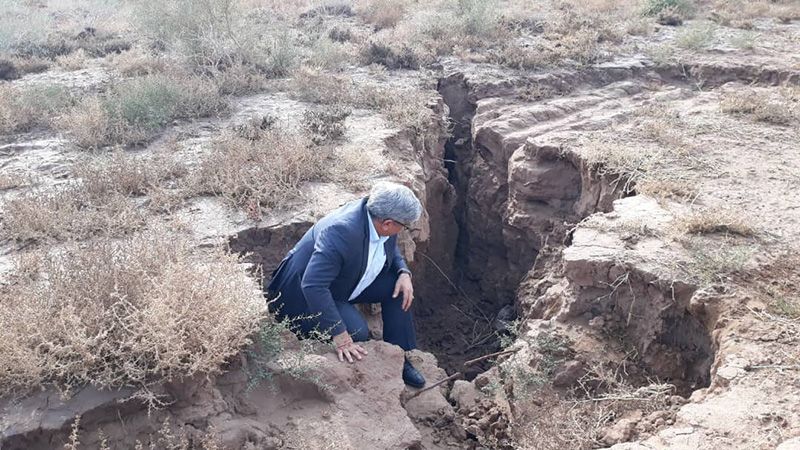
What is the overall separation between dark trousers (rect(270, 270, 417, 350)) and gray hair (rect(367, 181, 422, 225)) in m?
0.63

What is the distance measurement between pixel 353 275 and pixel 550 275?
202 cm

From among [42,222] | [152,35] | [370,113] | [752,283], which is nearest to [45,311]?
[42,222]

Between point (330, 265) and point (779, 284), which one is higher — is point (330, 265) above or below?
below

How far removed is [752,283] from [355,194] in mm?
3203

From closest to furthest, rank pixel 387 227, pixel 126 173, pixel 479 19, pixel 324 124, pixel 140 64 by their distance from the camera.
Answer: pixel 387 227
pixel 126 173
pixel 324 124
pixel 140 64
pixel 479 19

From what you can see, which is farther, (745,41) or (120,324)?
(745,41)

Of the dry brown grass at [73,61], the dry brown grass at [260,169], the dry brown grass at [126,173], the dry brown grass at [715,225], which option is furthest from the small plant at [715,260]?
the dry brown grass at [73,61]

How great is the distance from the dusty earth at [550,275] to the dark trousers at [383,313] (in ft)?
0.69

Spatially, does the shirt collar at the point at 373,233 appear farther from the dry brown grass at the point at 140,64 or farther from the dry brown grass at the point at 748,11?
the dry brown grass at the point at 748,11

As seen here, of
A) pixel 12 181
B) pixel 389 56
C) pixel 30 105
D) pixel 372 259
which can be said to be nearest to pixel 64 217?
pixel 12 181

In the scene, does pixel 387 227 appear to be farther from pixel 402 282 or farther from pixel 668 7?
pixel 668 7

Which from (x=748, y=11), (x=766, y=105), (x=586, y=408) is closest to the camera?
(x=586, y=408)

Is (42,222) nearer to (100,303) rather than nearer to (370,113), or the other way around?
(100,303)

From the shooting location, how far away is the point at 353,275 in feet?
14.5
